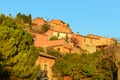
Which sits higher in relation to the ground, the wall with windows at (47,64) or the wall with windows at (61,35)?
the wall with windows at (61,35)

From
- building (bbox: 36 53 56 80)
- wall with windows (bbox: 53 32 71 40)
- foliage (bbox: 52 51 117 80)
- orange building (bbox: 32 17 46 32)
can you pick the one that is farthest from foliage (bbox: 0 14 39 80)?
orange building (bbox: 32 17 46 32)

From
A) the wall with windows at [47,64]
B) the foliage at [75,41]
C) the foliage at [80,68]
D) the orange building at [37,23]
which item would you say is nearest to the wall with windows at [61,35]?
the foliage at [75,41]

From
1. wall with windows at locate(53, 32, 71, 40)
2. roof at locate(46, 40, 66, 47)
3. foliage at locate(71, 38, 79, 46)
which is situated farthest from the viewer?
wall with windows at locate(53, 32, 71, 40)

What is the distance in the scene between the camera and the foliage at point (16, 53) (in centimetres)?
3114

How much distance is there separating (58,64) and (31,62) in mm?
12042

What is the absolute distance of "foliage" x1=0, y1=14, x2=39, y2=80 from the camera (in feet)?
102

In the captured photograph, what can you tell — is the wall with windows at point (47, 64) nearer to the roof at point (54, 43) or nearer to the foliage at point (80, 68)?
the foliage at point (80, 68)

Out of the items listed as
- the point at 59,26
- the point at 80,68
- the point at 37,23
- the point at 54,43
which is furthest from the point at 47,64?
the point at 59,26

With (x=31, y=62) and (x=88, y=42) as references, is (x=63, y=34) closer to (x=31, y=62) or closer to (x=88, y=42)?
(x=88, y=42)

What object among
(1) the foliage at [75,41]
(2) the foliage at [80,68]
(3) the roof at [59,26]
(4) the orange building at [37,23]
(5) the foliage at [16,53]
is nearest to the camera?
(5) the foliage at [16,53]

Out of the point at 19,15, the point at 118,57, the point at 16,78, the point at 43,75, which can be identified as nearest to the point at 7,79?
the point at 16,78

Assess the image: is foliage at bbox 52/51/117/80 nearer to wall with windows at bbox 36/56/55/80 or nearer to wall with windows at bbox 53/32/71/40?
wall with windows at bbox 36/56/55/80

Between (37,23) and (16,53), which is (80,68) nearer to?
(16,53)

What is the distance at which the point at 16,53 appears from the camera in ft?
106
